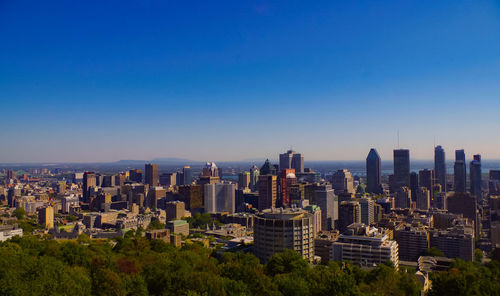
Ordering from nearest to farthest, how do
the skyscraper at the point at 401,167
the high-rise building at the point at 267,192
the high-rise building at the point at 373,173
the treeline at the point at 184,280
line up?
the treeline at the point at 184,280 → the high-rise building at the point at 267,192 → the skyscraper at the point at 401,167 → the high-rise building at the point at 373,173

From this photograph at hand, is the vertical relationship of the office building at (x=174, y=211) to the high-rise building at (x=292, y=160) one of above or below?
below

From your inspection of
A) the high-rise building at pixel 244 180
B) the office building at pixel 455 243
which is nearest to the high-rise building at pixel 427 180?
the high-rise building at pixel 244 180

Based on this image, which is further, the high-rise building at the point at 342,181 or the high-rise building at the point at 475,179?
the high-rise building at the point at 342,181

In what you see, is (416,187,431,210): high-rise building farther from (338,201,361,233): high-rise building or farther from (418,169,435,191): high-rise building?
(338,201,361,233): high-rise building

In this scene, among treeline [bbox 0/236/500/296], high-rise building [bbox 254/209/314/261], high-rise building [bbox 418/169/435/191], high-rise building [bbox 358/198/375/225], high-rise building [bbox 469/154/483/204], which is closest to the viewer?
treeline [bbox 0/236/500/296]

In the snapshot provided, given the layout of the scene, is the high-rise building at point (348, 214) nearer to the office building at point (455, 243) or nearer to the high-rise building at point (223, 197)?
the office building at point (455, 243)

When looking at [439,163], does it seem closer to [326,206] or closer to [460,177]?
[460,177]

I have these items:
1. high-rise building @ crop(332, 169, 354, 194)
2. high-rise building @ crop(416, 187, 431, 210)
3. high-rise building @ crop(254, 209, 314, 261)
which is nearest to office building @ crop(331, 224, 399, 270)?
high-rise building @ crop(254, 209, 314, 261)
